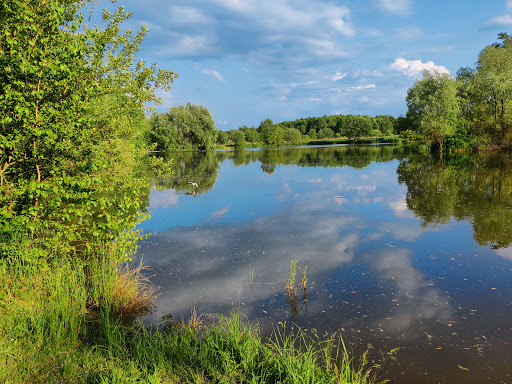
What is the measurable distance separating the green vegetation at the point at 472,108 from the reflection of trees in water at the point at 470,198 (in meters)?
22.3

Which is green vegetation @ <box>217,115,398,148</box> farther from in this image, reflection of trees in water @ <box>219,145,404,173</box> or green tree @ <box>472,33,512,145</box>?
green tree @ <box>472,33,512,145</box>

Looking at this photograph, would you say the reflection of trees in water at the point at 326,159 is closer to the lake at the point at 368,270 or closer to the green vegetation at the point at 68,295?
the lake at the point at 368,270

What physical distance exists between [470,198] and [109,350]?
22.1 meters

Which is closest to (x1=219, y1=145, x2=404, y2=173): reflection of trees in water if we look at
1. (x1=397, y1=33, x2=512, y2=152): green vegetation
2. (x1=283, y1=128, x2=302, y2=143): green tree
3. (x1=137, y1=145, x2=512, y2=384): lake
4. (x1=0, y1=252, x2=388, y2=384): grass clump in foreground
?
(x1=397, y1=33, x2=512, y2=152): green vegetation

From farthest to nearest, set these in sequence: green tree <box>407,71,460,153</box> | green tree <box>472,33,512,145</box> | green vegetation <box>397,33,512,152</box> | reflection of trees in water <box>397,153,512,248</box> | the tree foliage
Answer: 1. green tree <box>407,71,460,153</box>
2. green vegetation <box>397,33,512,152</box>
3. green tree <box>472,33,512,145</box>
4. reflection of trees in water <box>397,153,512,248</box>
5. the tree foliage

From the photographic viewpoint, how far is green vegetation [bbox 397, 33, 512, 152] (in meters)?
51.5

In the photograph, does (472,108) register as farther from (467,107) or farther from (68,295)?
(68,295)

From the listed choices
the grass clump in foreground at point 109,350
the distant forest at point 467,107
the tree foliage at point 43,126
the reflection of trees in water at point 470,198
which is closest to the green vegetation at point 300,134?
the distant forest at point 467,107

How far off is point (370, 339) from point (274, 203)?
15751 millimetres

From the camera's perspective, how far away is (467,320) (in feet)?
24.9

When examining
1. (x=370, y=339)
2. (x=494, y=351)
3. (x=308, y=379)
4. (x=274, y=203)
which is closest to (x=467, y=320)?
(x=494, y=351)

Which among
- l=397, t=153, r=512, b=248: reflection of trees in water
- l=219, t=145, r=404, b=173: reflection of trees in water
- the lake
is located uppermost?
l=219, t=145, r=404, b=173: reflection of trees in water

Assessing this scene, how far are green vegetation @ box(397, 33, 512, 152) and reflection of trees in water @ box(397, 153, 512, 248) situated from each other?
22293mm

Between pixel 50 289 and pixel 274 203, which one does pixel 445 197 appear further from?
pixel 50 289
